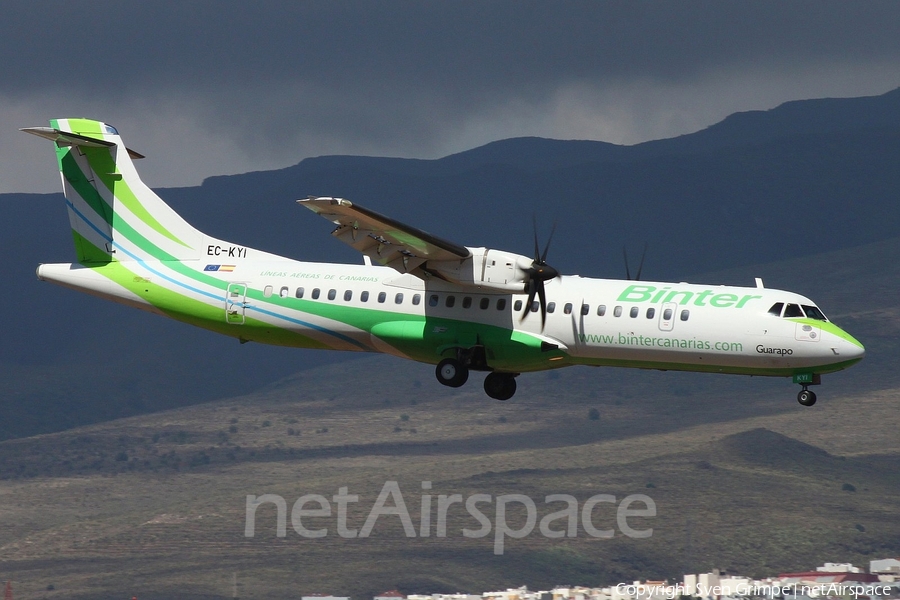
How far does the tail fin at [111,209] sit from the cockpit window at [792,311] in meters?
18.9

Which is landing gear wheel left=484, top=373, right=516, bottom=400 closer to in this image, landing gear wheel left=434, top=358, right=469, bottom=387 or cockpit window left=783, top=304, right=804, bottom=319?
landing gear wheel left=434, top=358, right=469, bottom=387

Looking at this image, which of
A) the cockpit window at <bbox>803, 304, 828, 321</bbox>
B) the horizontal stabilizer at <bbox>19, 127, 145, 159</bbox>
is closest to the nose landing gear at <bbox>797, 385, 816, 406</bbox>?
the cockpit window at <bbox>803, 304, 828, 321</bbox>

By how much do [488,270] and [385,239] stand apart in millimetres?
3142

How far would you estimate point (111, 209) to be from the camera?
48.8 m

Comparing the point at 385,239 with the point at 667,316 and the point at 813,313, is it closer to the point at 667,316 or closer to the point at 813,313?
the point at 667,316

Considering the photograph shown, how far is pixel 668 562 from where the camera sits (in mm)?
152750

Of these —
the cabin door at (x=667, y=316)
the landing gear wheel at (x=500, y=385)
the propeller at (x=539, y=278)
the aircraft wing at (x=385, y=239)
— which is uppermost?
the aircraft wing at (x=385, y=239)

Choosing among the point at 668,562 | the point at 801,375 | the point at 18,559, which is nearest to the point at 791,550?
the point at 668,562

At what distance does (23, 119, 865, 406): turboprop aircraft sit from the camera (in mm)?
42000

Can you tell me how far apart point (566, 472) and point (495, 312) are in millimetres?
149199

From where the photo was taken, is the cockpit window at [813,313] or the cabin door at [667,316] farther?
the cockpit window at [813,313]

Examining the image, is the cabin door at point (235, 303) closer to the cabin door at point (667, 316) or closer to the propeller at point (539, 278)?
the propeller at point (539, 278)

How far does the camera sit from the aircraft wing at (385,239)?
40.5 m

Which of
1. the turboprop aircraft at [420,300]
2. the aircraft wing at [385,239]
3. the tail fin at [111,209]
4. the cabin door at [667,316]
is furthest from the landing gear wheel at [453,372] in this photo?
the tail fin at [111,209]
